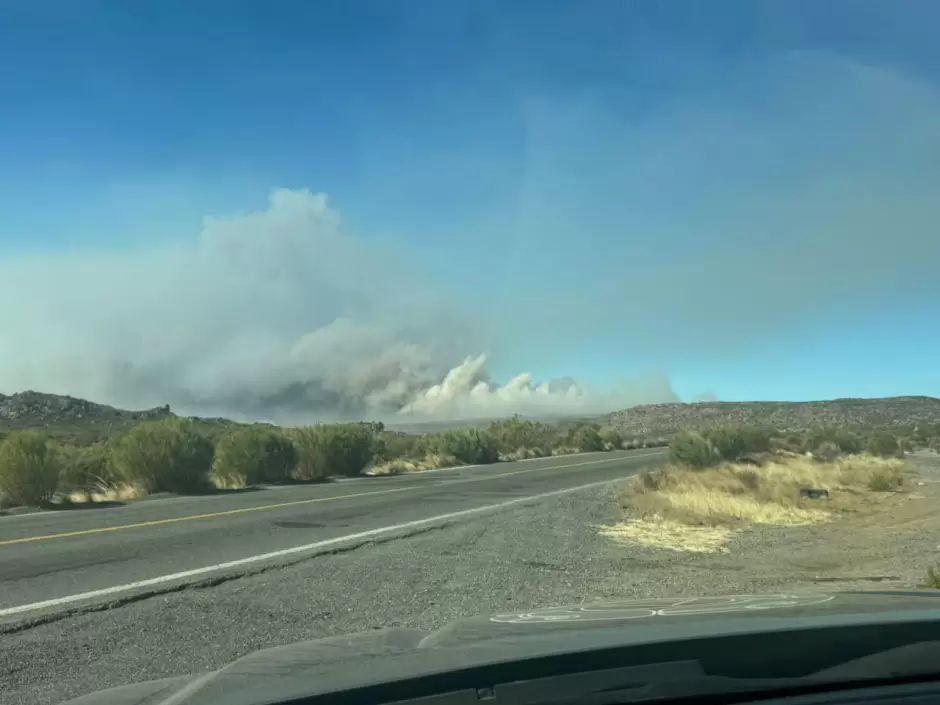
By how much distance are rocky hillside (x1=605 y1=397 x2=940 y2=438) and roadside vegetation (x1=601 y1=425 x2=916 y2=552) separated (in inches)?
2717

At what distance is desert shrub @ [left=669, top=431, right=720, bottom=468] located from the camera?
3322cm

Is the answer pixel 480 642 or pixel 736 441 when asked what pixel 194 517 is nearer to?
pixel 480 642

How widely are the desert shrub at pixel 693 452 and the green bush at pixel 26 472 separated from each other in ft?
68.9

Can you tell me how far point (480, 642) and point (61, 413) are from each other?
90.5 metres

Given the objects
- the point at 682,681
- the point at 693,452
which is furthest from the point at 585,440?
the point at 682,681

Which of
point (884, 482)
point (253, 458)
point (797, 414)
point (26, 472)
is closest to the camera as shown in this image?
point (26, 472)

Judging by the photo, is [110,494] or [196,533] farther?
[110,494]

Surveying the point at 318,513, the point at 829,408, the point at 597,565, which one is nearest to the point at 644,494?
the point at 318,513

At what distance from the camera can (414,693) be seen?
10.0 feet

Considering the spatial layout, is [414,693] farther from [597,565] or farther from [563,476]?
[563,476]

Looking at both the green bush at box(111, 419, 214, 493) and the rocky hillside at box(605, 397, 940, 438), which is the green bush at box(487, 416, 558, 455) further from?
the rocky hillside at box(605, 397, 940, 438)

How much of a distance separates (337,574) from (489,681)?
719cm

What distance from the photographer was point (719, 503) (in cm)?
1900

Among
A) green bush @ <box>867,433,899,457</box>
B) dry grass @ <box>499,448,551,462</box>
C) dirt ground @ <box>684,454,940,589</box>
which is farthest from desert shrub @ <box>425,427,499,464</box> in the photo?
green bush @ <box>867,433,899,457</box>
